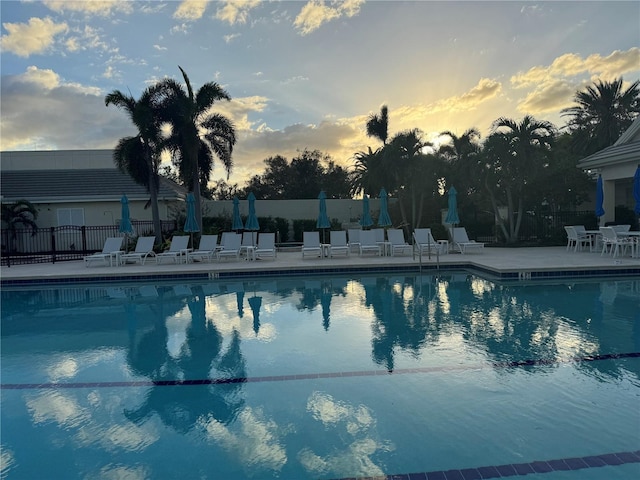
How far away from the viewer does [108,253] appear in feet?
46.9

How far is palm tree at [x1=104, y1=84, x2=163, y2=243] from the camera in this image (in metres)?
16.3

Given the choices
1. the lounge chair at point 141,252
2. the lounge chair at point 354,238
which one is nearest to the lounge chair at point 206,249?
the lounge chair at point 141,252

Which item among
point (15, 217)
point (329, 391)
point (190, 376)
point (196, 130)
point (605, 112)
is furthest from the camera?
point (605, 112)

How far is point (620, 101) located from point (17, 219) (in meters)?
34.4

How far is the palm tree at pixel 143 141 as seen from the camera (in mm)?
16312

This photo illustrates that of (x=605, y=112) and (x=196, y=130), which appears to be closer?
(x=196, y=130)

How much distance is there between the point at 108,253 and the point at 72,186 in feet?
32.1

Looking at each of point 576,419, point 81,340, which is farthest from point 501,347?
point 81,340

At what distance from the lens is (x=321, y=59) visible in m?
15.9

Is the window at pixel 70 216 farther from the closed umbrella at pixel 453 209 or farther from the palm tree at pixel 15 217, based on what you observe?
the closed umbrella at pixel 453 209

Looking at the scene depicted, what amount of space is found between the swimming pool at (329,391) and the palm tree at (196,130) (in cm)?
1000

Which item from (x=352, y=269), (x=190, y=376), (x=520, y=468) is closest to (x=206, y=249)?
(x=352, y=269)

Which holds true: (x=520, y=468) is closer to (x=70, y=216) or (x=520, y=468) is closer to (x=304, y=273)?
(x=304, y=273)

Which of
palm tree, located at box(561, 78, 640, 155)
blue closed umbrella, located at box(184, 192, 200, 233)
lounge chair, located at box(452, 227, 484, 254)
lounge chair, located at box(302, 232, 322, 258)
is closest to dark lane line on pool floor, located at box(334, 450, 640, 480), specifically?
lounge chair, located at box(302, 232, 322, 258)
